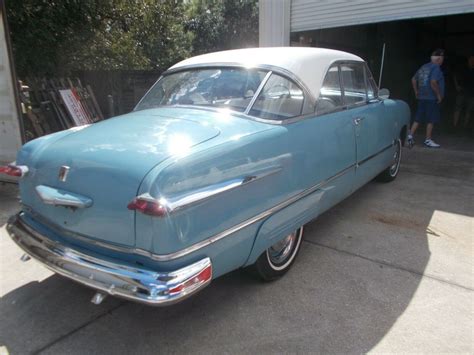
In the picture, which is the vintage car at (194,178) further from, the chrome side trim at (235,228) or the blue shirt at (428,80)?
the blue shirt at (428,80)

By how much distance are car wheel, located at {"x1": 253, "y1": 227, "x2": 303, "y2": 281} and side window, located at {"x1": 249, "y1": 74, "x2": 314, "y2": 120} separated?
958mm

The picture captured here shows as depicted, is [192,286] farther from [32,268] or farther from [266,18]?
[266,18]

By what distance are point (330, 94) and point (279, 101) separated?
0.81 metres

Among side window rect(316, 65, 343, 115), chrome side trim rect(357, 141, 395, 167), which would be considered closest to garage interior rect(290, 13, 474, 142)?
chrome side trim rect(357, 141, 395, 167)

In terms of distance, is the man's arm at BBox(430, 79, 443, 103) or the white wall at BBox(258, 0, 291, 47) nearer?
the man's arm at BBox(430, 79, 443, 103)

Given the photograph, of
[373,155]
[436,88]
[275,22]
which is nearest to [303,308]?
[373,155]

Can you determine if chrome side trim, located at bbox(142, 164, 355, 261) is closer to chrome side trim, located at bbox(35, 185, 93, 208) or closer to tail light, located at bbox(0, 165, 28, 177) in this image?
chrome side trim, located at bbox(35, 185, 93, 208)

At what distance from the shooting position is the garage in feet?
22.8

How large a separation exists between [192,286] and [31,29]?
8.42 meters

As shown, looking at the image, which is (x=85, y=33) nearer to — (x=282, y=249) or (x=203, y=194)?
(x=282, y=249)

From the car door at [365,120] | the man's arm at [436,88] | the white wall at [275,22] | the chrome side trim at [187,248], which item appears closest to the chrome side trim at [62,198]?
the chrome side trim at [187,248]

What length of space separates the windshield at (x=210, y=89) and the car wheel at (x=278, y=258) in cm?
111

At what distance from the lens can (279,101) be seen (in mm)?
3164

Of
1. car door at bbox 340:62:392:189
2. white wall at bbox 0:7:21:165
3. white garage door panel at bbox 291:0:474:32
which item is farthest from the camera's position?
white garage door panel at bbox 291:0:474:32
